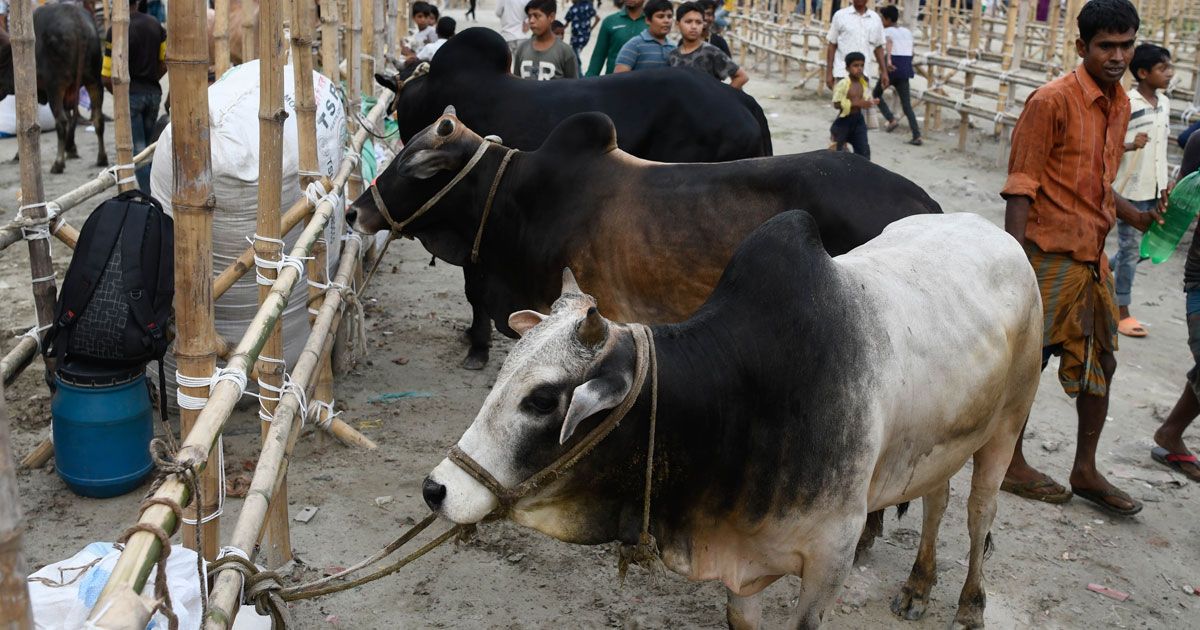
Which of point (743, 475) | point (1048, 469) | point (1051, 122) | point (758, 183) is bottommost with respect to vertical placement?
point (1048, 469)

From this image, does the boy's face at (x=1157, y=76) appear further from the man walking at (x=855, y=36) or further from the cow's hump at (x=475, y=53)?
the man walking at (x=855, y=36)

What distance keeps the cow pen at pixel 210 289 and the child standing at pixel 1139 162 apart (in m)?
4.75

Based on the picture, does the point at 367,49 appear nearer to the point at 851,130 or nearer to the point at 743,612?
the point at 851,130

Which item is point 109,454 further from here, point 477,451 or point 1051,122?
point 1051,122

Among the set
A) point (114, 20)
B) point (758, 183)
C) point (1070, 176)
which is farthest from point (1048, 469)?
point (114, 20)

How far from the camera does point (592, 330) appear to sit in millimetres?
2453

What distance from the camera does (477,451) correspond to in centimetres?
246

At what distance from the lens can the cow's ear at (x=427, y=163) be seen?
455 cm

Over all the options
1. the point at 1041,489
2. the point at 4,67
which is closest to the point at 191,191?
the point at 1041,489

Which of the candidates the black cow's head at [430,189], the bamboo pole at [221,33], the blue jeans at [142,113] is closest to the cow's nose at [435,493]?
the black cow's head at [430,189]

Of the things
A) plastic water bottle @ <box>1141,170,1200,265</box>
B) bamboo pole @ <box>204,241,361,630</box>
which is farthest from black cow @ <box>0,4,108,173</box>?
plastic water bottle @ <box>1141,170,1200,265</box>

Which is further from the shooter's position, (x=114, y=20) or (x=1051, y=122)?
(x=114, y=20)

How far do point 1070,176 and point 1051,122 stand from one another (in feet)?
0.76

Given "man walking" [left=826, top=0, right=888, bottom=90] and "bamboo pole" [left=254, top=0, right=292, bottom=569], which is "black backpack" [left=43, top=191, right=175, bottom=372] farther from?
"man walking" [left=826, top=0, right=888, bottom=90]
